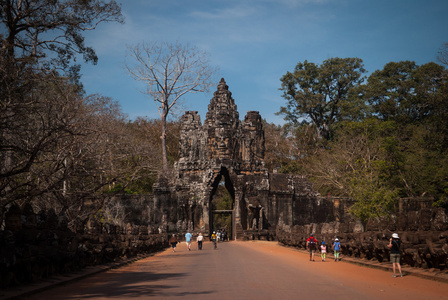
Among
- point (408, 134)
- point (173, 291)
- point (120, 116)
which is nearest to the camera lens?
point (173, 291)

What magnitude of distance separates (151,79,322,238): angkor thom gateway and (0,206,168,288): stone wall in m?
23.2

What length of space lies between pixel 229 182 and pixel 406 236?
3267 centimetres

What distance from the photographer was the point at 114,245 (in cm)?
2041

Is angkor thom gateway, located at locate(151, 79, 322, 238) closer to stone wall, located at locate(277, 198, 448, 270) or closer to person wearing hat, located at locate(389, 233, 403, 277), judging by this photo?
stone wall, located at locate(277, 198, 448, 270)

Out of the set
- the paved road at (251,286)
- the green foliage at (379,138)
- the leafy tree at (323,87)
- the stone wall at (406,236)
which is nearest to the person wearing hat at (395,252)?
the paved road at (251,286)

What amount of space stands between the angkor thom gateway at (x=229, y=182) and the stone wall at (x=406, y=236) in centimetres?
1897

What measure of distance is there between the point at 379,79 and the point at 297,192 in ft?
73.4

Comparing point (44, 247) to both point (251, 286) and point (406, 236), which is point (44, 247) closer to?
point (251, 286)

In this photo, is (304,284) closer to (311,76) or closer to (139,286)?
(139,286)

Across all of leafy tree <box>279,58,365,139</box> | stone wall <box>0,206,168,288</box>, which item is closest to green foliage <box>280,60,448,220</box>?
leafy tree <box>279,58,365,139</box>

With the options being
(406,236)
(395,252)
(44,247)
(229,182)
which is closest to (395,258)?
(395,252)

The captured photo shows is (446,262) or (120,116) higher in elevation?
(120,116)

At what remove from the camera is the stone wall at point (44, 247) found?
11023mm

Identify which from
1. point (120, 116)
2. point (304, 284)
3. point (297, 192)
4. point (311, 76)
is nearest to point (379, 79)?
point (311, 76)
